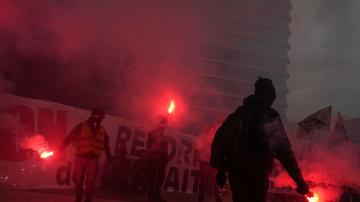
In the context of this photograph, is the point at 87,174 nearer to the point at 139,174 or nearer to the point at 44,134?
the point at 44,134

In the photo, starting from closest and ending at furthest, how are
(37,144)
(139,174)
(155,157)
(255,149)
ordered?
(255,149), (37,144), (155,157), (139,174)

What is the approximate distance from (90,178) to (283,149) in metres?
4.92

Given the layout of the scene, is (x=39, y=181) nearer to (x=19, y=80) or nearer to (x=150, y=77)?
(x=19, y=80)

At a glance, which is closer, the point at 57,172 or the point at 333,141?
the point at 57,172

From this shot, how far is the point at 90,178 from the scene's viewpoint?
26.4ft

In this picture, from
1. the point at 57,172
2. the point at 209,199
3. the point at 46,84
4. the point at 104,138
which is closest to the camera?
the point at 104,138

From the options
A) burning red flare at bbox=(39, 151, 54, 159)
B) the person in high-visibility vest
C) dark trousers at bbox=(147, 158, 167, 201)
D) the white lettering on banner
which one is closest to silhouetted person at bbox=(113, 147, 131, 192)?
the white lettering on banner

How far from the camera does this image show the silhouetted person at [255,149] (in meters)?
3.74

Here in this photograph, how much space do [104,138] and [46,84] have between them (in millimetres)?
7211

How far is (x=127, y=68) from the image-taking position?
18234mm

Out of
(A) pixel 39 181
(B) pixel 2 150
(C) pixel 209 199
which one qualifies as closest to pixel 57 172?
(A) pixel 39 181

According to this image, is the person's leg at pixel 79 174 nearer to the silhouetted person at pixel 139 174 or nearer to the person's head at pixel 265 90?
the silhouetted person at pixel 139 174

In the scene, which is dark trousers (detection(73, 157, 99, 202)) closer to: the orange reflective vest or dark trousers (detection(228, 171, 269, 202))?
the orange reflective vest

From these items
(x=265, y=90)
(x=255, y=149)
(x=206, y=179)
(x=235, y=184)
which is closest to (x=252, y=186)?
(x=235, y=184)
